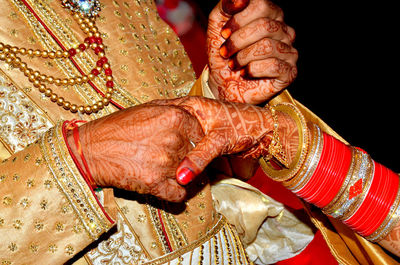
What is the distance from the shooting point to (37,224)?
2.11ft

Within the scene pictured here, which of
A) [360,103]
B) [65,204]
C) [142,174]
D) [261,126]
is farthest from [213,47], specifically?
[360,103]

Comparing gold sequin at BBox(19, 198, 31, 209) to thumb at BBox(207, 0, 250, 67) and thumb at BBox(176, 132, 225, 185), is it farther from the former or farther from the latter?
thumb at BBox(207, 0, 250, 67)

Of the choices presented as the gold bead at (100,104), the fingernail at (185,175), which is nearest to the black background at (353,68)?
the gold bead at (100,104)

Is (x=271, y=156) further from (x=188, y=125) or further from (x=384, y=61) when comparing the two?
(x=384, y=61)

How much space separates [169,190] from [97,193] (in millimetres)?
170

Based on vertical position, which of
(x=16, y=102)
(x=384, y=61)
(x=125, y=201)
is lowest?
(x=384, y=61)

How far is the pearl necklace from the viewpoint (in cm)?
79

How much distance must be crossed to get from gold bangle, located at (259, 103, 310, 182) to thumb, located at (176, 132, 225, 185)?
230 millimetres

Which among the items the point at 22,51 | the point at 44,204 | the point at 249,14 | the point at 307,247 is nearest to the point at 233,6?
the point at 249,14

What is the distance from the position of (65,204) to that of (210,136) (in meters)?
0.33

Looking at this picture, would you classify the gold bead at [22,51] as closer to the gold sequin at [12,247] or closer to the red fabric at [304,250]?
the gold sequin at [12,247]

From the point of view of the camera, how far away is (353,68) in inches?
83.7

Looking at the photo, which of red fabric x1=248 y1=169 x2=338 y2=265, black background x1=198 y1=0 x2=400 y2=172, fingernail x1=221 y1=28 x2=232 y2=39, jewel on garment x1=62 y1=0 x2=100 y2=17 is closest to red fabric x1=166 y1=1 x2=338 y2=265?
red fabric x1=248 y1=169 x2=338 y2=265

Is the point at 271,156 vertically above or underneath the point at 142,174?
underneath
